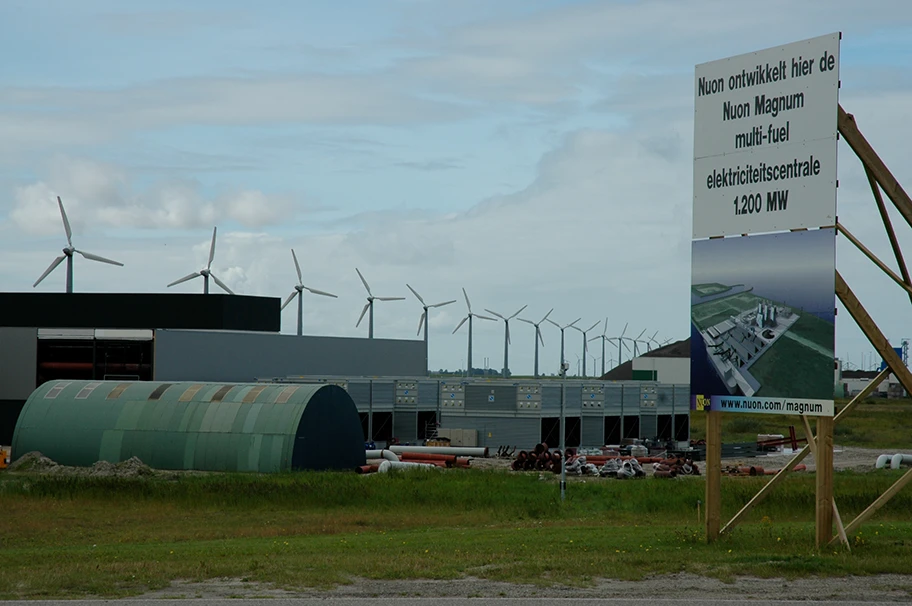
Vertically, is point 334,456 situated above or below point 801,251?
below

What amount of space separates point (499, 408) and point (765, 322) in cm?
5418

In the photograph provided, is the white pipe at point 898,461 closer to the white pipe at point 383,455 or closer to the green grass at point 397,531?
the green grass at point 397,531

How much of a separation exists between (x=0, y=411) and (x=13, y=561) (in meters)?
58.0

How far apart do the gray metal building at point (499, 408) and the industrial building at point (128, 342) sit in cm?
368

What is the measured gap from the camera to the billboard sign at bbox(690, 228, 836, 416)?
2131 cm

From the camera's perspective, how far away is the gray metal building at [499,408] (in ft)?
246

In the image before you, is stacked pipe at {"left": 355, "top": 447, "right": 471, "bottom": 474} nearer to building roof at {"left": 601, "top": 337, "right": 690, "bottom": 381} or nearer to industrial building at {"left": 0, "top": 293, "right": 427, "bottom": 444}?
industrial building at {"left": 0, "top": 293, "right": 427, "bottom": 444}

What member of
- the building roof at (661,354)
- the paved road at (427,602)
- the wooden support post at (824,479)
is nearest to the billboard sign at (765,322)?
the wooden support post at (824,479)

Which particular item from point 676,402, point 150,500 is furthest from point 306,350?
point 150,500

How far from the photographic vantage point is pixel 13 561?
76.9ft

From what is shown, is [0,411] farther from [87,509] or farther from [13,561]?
[13,561]

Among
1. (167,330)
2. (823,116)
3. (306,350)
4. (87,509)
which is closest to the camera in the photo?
(823,116)

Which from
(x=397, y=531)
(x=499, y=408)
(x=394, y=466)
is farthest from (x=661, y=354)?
(x=397, y=531)

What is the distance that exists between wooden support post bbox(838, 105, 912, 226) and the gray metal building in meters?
50.5
